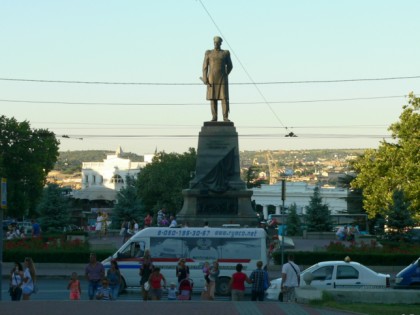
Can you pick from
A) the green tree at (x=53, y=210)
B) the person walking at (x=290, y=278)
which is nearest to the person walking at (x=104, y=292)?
the person walking at (x=290, y=278)

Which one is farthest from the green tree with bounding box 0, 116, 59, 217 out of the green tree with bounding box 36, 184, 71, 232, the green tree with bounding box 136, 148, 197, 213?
the green tree with bounding box 36, 184, 71, 232

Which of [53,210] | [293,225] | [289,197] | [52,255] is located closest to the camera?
[52,255]

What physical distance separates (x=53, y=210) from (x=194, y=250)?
2826cm

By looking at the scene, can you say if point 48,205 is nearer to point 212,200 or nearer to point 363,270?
point 212,200

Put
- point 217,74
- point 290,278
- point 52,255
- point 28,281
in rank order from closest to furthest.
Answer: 1. point 290,278
2. point 28,281
3. point 52,255
4. point 217,74

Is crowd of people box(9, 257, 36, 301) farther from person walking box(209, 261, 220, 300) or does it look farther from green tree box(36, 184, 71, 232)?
green tree box(36, 184, 71, 232)

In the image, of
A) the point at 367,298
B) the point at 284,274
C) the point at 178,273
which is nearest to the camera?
the point at 367,298

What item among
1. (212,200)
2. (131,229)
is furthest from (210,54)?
(131,229)

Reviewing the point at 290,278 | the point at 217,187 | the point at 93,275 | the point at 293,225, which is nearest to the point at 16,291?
the point at 93,275

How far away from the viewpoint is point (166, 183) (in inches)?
4737

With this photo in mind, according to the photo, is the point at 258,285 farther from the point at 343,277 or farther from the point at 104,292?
the point at 343,277

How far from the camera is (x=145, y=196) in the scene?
4783 inches

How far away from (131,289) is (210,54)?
17314mm

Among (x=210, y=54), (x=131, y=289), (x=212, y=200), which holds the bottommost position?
(x=131, y=289)
